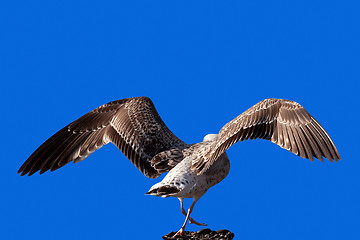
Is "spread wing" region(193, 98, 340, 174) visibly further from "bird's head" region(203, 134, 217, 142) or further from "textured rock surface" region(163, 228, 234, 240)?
"textured rock surface" region(163, 228, 234, 240)

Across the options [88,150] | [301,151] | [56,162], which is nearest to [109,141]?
[88,150]

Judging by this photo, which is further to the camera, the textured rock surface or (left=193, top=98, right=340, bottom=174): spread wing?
the textured rock surface

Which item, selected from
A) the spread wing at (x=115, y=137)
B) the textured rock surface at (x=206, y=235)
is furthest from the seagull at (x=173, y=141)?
the textured rock surface at (x=206, y=235)

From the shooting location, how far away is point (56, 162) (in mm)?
7395

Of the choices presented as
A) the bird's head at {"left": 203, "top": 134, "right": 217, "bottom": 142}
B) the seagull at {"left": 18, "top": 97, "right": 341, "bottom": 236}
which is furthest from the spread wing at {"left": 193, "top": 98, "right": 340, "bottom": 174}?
the bird's head at {"left": 203, "top": 134, "right": 217, "bottom": 142}

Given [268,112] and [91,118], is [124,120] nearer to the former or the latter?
[91,118]

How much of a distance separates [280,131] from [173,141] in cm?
157

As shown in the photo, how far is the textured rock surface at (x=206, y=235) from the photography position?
677 centimetres

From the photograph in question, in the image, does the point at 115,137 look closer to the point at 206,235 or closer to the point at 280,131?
the point at 206,235

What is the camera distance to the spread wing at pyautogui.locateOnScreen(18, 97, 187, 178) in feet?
23.7

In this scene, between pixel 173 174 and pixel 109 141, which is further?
pixel 109 141

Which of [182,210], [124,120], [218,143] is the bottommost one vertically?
[182,210]

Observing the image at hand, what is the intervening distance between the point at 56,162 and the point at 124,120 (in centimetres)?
106

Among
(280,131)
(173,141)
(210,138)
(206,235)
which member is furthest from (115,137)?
(280,131)
